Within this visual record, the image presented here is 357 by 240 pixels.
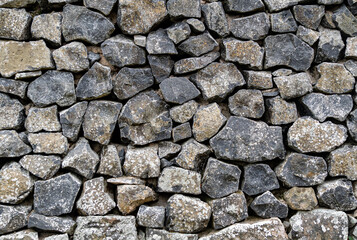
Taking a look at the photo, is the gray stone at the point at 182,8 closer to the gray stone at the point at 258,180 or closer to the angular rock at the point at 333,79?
the angular rock at the point at 333,79

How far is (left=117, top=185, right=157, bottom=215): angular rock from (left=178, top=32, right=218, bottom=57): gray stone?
3.78 ft

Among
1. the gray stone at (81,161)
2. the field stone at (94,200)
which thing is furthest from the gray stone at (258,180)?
the gray stone at (81,161)

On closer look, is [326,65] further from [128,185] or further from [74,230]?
[74,230]

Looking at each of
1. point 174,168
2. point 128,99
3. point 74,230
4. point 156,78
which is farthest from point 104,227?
point 156,78

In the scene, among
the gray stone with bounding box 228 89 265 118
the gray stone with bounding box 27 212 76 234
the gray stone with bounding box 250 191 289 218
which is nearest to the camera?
the gray stone with bounding box 27 212 76 234

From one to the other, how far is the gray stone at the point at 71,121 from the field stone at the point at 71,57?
12.1 inches

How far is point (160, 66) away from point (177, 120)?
457 mm

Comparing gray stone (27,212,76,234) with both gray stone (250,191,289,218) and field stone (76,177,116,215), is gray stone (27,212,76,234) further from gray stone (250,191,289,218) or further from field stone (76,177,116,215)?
gray stone (250,191,289,218)

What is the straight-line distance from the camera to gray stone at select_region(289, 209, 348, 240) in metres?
2.34

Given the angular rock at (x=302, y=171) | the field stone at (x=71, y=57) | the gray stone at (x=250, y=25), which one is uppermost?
the gray stone at (x=250, y=25)

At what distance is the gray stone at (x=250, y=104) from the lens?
2.46 m

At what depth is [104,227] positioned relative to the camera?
2289 millimetres

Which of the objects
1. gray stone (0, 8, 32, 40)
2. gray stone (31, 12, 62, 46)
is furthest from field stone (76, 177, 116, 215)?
gray stone (0, 8, 32, 40)

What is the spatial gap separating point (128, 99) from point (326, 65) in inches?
64.8
